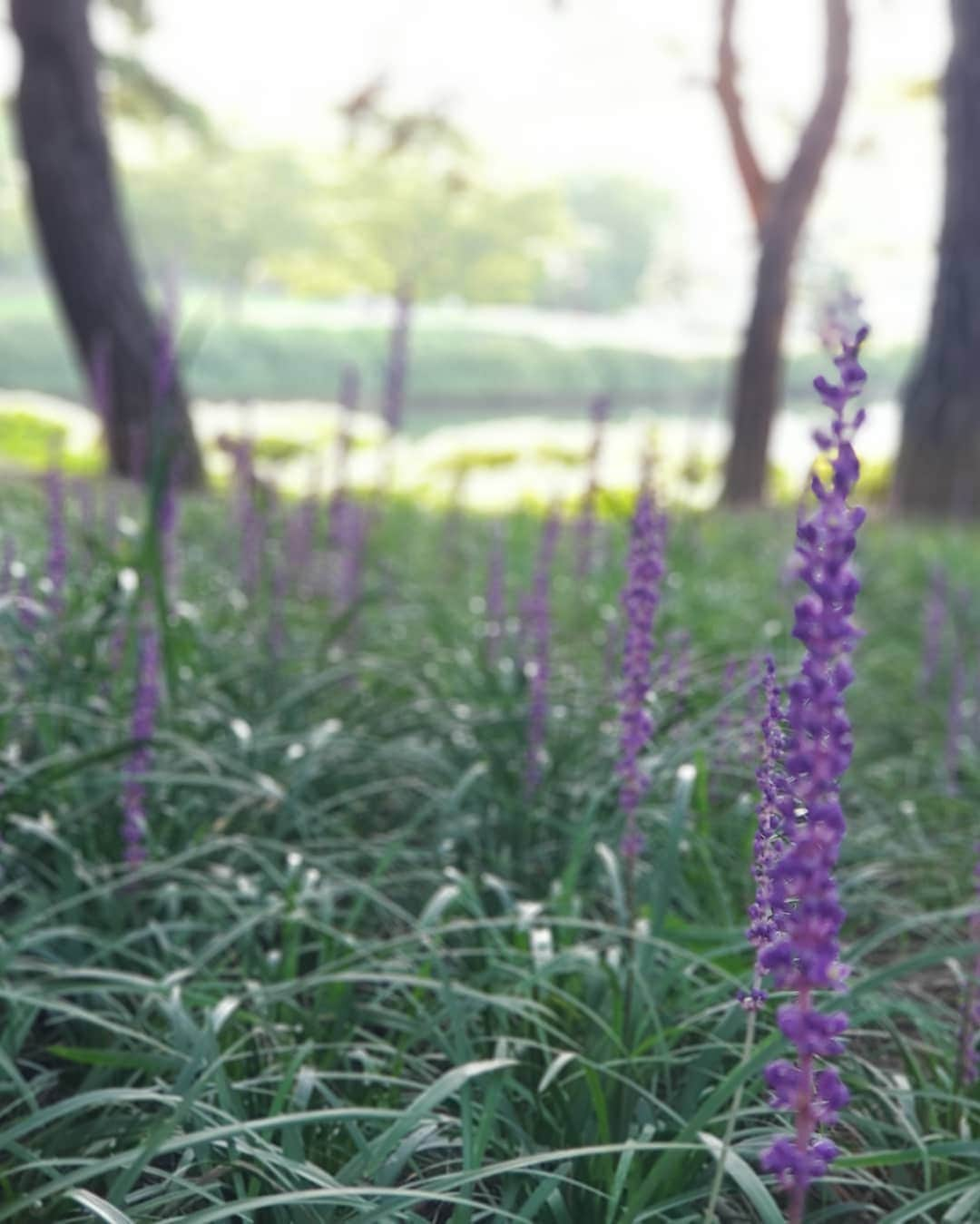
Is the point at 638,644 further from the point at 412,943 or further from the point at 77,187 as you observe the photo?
the point at 77,187

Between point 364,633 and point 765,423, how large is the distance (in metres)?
9.34

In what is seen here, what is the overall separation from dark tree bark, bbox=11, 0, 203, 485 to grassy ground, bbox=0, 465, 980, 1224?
555 cm

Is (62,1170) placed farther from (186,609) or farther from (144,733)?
(186,609)

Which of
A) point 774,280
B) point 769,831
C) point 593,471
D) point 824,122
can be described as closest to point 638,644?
point 769,831

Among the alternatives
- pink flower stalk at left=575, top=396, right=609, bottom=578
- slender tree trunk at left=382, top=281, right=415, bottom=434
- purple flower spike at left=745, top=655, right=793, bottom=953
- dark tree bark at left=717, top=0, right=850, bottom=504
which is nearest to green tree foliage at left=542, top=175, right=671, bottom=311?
dark tree bark at left=717, top=0, right=850, bottom=504

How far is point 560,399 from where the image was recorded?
50.5m

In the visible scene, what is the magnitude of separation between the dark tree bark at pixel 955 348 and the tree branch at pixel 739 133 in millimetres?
3892

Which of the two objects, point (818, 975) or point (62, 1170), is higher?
point (818, 975)

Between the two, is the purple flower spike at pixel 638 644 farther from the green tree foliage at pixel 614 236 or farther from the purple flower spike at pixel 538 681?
the green tree foliage at pixel 614 236

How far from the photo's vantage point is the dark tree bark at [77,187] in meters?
9.18

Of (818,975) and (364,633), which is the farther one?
(364,633)

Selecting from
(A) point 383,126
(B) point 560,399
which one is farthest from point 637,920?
(B) point 560,399

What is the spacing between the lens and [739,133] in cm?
1419

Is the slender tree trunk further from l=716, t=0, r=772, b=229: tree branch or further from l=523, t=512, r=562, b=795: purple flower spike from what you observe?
l=716, t=0, r=772, b=229: tree branch
